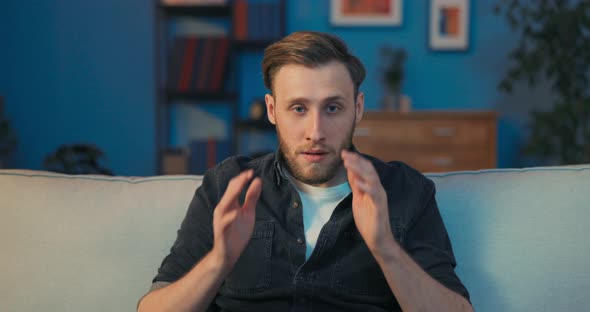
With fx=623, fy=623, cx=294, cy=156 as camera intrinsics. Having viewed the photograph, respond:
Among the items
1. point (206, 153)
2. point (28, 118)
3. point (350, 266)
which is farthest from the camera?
point (28, 118)

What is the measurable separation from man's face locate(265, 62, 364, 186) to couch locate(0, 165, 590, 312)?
0.30 meters

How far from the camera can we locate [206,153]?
14.2 feet

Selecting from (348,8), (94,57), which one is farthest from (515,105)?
(94,57)

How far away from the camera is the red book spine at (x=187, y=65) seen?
436 centimetres

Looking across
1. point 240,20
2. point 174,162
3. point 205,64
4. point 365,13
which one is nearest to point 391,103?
point 365,13

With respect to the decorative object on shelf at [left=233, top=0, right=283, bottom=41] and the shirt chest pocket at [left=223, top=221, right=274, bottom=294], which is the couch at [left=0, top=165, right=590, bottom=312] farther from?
the decorative object on shelf at [left=233, top=0, right=283, bottom=41]

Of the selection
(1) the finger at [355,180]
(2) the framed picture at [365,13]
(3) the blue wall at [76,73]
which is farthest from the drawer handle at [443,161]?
(1) the finger at [355,180]

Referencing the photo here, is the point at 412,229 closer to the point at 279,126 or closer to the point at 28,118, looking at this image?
the point at 279,126

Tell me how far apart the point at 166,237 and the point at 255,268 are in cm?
25

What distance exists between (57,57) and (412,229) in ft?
12.8

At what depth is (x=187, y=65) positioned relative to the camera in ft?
14.4

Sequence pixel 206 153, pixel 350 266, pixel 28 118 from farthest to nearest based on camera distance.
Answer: pixel 28 118 < pixel 206 153 < pixel 350 266

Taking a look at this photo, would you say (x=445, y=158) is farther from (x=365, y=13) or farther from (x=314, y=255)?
(x=314, y=255)

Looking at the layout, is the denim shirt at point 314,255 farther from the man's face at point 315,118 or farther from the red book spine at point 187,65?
the red book spine at point 187,65
